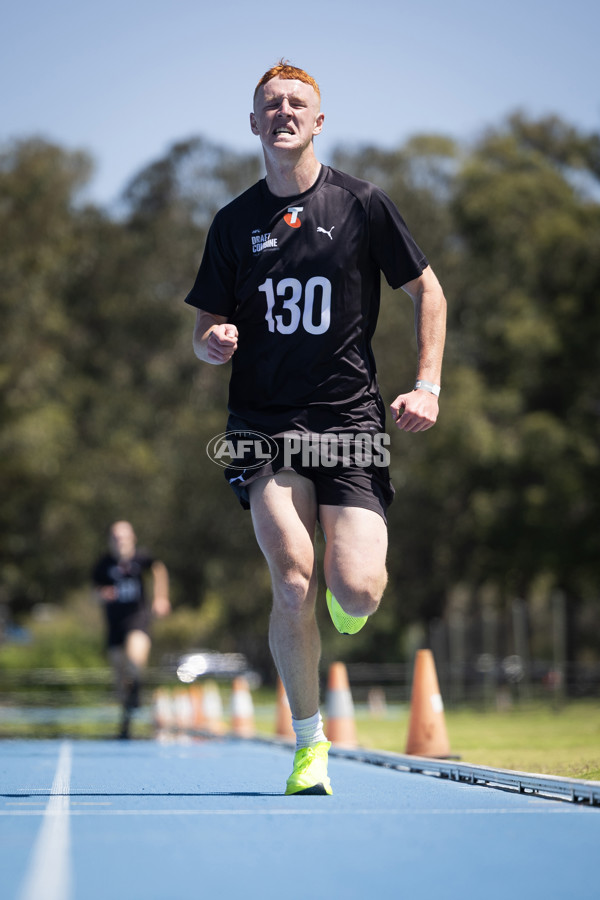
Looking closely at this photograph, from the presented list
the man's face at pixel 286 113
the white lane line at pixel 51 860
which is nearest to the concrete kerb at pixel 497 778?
the white lane line at pixel 51 860

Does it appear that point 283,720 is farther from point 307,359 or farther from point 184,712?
point 307,359

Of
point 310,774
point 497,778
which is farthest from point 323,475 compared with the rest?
point 497,778

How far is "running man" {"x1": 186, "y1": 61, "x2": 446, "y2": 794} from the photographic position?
5363 millimetres

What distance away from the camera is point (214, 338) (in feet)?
17.5

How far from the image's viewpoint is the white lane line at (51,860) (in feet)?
9.53

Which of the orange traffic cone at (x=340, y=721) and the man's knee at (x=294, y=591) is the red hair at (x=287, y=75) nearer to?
the man's knee at (x=294, y=591)

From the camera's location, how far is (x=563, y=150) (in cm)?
4300

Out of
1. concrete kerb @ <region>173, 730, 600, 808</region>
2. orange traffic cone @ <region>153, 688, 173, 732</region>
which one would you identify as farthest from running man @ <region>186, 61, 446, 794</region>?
orange traffic cone @ <region>153, 688, 173, 732</region>

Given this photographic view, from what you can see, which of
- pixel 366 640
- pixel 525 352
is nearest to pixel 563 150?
pixel 525 352

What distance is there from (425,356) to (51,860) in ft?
9.52

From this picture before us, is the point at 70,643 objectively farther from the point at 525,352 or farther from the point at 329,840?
the point at 329,840

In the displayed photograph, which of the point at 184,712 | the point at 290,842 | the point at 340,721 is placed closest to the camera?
the point at 290,842

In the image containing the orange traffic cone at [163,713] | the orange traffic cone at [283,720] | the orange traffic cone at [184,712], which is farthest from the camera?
the orange traffic cone at [163,713]

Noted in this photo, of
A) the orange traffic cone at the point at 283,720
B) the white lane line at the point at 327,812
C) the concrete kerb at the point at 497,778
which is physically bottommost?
the white lane line at the point at 327,812
